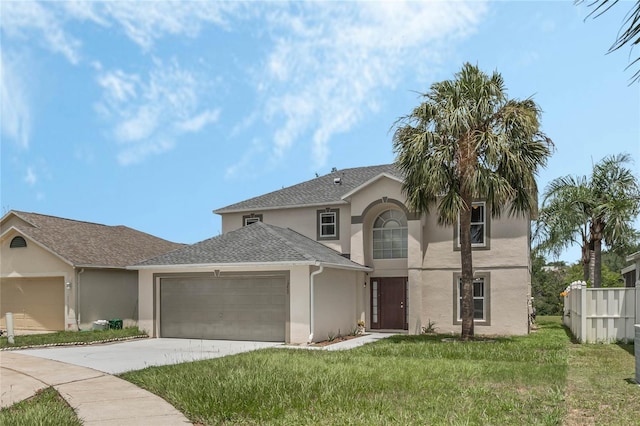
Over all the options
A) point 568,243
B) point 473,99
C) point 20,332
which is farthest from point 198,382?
point 568,243

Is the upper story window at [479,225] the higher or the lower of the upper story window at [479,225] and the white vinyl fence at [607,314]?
the higher

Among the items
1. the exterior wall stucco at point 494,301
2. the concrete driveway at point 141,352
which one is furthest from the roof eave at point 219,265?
the exterior wall stucco at point 494,301

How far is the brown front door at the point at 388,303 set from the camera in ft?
74.9

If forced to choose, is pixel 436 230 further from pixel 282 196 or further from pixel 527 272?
pixel 282 196

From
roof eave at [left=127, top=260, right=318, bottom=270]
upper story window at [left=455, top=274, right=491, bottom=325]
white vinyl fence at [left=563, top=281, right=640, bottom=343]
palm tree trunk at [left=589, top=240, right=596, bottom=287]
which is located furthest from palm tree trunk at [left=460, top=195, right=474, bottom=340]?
palm tree trunk at [left=589, top=240, right=596, bottom=287]

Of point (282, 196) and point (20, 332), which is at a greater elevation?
point (282, 196)

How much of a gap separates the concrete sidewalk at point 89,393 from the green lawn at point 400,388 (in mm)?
327

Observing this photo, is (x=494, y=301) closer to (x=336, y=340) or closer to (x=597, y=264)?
(x=336, y=340)

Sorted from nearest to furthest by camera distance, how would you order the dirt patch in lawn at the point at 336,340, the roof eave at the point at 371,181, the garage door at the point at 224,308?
the dirt patch in lawn at the point at 336,340 < the garage door at the point at 224,308 < the roof eave at the point at 371,181

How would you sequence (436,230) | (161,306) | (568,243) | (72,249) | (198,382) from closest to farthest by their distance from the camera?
1. (198,382)
2. (161,306)
3. (436,230)
4. (72,249)
5. (568,243)

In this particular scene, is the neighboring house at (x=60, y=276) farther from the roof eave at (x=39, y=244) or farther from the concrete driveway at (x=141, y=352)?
the concrete driveway at (x=141, y=352)

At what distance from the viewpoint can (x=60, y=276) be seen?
78.1 feet

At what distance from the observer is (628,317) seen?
1734 centimetres

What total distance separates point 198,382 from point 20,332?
18.0 meters
